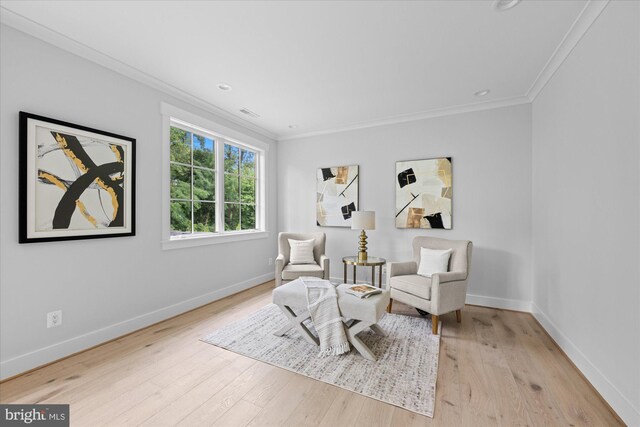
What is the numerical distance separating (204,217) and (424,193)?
3011 millimetres

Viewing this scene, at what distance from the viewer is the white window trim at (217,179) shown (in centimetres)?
303

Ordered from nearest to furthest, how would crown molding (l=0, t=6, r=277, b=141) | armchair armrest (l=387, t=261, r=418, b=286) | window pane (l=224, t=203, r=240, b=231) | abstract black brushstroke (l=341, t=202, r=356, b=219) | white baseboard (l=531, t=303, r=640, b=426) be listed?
white baseboard (l=531, t=303, r=640, b=426) < crown molding (l=0, t=6, r=277, b=141) < armchair armrest (l=387, t=261, r=418, b=286) < window pane (l=224, t=203, r=240, b=231) < abstract black brushstroke (l=341, t=202, r=356, b=219)

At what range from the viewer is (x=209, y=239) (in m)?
3.56

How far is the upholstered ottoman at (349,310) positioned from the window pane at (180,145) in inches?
81.6

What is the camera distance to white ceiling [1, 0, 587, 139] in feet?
6.14

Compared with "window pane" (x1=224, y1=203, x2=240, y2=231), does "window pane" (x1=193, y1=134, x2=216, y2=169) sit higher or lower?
higher

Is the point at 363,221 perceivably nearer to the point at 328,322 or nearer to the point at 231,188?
the point at 328,322

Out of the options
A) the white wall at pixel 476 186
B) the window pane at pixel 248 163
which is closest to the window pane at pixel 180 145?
the window pane at pixel 248 163

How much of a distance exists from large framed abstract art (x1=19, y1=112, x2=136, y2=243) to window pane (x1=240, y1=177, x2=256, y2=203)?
5.64 ft

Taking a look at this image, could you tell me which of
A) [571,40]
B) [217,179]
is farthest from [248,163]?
[571,40]

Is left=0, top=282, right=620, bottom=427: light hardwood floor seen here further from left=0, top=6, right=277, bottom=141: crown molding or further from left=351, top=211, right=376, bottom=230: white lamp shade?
left=0, top=6, right=277, bottom=141: crown molding

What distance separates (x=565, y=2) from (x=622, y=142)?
100cm

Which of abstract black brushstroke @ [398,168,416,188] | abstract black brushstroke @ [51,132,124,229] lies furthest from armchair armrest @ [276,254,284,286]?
abstract black brushstroke @ [398,168,416,188]

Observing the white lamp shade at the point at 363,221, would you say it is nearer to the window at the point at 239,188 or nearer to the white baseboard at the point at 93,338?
the window at the point at 239,188
